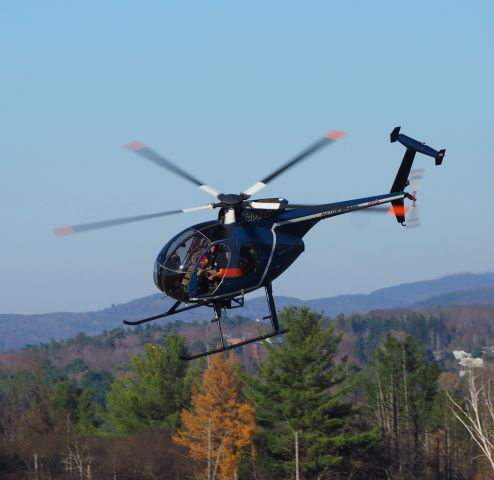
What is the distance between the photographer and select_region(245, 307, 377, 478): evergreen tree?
63062 mm

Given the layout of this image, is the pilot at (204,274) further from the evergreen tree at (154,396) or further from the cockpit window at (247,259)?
the evergreen tree at (154,396)

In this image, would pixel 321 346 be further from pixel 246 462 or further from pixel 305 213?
pixel 305 213

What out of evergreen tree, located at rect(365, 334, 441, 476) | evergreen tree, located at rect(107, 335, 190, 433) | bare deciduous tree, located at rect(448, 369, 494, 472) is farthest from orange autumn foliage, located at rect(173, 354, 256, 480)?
bare deciduous tree, located at rect(448, 369, 494, 472)

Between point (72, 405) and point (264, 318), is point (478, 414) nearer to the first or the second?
point (264, 318)

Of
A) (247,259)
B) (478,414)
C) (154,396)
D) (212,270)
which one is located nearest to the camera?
(212,270)

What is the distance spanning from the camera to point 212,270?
1003 inches

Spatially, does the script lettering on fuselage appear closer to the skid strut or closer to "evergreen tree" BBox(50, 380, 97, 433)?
the skid strut

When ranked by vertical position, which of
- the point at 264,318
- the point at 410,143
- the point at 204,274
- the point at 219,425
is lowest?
the point at 219,425

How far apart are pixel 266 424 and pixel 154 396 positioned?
1274 centimetres

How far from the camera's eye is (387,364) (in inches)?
3265

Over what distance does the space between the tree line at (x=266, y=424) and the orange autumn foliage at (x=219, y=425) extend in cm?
10

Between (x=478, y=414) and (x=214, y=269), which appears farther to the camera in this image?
(x=478, y=414)

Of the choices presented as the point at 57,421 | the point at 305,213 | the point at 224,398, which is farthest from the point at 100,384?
the point at 305,213

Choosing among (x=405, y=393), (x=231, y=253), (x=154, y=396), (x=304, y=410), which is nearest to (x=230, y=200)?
(x=231, y=253)
